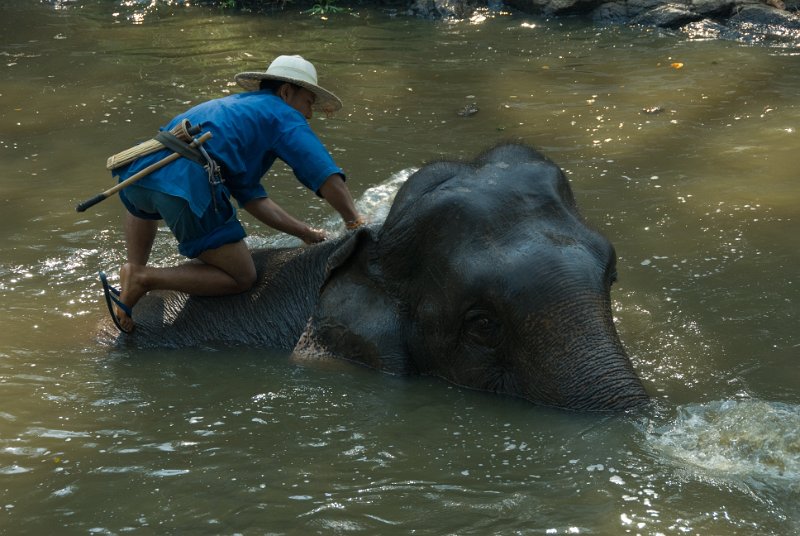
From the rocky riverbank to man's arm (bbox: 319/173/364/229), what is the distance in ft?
29.6

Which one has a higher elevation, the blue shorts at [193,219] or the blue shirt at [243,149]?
the blue shirt at [243,149]

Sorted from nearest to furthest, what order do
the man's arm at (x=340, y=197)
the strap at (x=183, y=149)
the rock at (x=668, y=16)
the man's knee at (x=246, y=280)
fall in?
the strap at (x=183, y=149), the man's arm at (x=340, y=197), the man's knee at (x=246, y=280), the rock at (x=668, y=16)

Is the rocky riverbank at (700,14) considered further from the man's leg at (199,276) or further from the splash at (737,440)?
the splash at (737,440)

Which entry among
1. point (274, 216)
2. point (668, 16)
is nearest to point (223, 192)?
point (274, 216)

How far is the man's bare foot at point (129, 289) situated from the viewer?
20.3 feet

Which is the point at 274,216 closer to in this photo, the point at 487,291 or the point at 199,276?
the point at 199,276

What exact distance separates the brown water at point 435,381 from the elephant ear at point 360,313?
0.35ft

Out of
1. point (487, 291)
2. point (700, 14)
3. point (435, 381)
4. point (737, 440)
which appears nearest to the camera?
point (737, 440)

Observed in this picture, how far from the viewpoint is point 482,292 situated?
5.10 meters

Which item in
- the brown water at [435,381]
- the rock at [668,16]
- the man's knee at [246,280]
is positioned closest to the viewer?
the brown water at [435,381]

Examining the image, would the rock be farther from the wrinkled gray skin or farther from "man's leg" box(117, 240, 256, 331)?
"man's leg" box(117, 240, 256, 331)

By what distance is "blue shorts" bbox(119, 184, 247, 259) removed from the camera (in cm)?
595

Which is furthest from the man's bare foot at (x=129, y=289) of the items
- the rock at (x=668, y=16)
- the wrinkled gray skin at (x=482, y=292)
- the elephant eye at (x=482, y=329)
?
the rock at (x=668, y=16)

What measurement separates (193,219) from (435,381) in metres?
1.56
